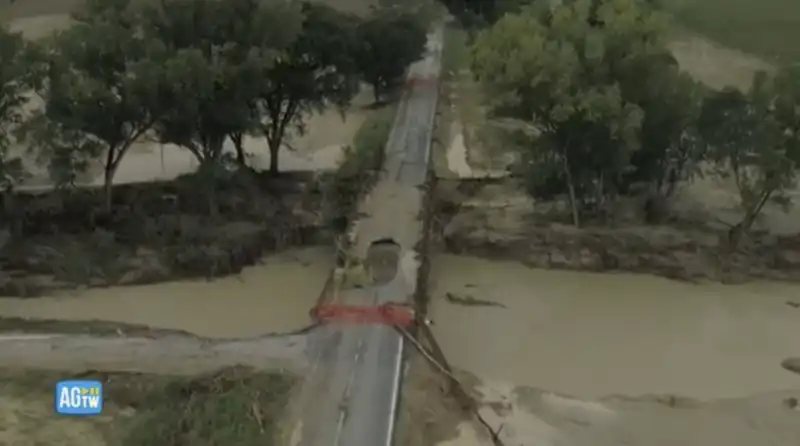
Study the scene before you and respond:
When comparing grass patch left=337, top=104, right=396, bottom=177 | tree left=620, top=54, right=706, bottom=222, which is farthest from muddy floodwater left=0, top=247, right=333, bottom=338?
tree left=620, top=54, right=706, bottom=222

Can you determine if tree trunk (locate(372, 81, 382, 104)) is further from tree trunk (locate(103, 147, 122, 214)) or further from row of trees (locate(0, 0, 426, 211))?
tree trunk (locate(103, 147, 122, 214))

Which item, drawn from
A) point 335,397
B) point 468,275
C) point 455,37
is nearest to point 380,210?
point 468,275

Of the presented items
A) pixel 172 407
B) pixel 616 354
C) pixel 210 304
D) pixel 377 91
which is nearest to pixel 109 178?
pixel 210 304

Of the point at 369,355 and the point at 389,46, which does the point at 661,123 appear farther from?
the point at 389,46

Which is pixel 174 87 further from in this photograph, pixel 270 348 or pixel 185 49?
pixel 270 348

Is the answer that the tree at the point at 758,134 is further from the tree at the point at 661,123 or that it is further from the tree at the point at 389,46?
the tree at the point at 389,46
